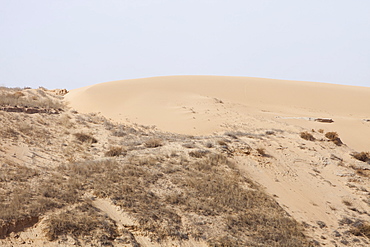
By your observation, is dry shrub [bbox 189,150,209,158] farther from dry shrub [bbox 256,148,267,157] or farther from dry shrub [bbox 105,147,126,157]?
dry shrub [bbox 105,147,126,157]

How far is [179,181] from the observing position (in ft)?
34.8

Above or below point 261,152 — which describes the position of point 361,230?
below

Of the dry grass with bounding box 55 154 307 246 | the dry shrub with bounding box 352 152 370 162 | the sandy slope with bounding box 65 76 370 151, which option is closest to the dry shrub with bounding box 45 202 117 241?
the dry grass with bounding box 55 154 307 246

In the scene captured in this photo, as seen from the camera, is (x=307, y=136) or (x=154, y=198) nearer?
(x=154, y=198)

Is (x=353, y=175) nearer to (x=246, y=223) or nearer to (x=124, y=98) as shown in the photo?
(x=246, y=223)

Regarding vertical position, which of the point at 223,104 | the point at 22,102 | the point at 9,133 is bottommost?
the point at 223,104

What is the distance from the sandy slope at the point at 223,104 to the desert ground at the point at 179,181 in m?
0.22

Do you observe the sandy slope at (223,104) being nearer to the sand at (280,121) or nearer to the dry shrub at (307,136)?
the sand at (280,121)

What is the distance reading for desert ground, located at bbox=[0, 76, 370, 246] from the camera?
828 cm

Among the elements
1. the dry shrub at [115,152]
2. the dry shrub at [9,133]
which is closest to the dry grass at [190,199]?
the dry shrub at [115,152]

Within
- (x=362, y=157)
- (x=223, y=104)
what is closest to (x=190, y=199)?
(x=362, y=157)

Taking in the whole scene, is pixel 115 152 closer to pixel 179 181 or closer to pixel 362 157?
pixel 179 181

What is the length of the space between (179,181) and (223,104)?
13.6 metres

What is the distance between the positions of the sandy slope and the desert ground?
223 mm
